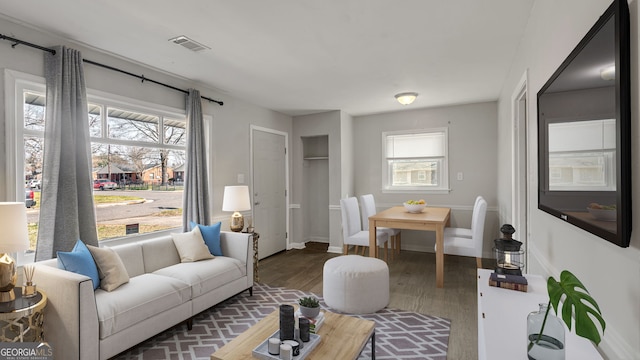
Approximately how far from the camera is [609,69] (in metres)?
0.96

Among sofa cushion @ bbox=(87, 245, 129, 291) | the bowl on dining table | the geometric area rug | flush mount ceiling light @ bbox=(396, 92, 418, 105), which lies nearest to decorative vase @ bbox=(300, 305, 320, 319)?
the geometric area rug

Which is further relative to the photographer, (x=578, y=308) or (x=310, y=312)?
(x=310, y=312)

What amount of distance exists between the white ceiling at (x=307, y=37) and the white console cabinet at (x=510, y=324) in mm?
1871

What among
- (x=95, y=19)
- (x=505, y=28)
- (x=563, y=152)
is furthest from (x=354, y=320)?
(x=95, y=19)

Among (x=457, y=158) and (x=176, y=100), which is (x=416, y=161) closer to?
(x=457, y=158)

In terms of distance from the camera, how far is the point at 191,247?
3.16m

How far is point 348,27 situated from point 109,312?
2703mm

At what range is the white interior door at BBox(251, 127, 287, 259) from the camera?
492cm

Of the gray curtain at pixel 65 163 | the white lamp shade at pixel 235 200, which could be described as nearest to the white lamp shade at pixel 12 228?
the gray curtain at pixel 65 163

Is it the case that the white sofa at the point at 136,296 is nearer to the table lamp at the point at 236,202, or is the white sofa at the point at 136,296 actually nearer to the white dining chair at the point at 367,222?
the table lamp at the point at 236,202

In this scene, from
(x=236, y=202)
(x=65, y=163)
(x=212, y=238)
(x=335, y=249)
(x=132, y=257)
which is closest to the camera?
(x=65, y=163)

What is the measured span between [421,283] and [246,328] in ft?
7.13

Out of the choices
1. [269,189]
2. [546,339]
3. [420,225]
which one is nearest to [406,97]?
[420,225]

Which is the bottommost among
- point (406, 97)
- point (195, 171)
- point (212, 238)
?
point (212, 238)
